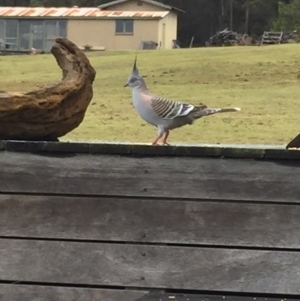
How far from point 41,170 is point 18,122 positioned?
8.4 inches

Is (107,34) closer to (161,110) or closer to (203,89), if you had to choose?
(203,89)

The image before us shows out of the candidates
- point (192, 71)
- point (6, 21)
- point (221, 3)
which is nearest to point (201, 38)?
point (221, 3)

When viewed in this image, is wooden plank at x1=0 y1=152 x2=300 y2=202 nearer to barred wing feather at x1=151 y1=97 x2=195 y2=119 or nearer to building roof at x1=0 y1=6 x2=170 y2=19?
barred wing feather at x1=151 y1=97 x2=195 y2=119

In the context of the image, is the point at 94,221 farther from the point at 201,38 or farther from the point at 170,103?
the point at 201,38

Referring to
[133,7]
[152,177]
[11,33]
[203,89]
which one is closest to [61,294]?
[152,177]

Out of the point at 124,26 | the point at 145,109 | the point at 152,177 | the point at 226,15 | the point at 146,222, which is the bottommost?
the point at 124,26

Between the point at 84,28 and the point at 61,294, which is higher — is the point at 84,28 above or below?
below

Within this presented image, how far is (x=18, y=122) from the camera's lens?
3.01 metres

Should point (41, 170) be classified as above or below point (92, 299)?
above

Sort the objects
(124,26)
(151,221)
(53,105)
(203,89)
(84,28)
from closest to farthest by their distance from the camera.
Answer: (151,221) < (53,105) < (203,89) < (84,28) < (124,26)

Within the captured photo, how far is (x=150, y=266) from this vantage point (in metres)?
2.89

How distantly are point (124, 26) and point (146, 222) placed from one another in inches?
1305

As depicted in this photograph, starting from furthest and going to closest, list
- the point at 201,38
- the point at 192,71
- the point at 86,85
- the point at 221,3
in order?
the point at 221,3
the point at 201,38
the point at 192,71
the point at 86,85

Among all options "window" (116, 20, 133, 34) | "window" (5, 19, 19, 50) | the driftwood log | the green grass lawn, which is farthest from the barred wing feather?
"window" (5, 19, 19, 50)
